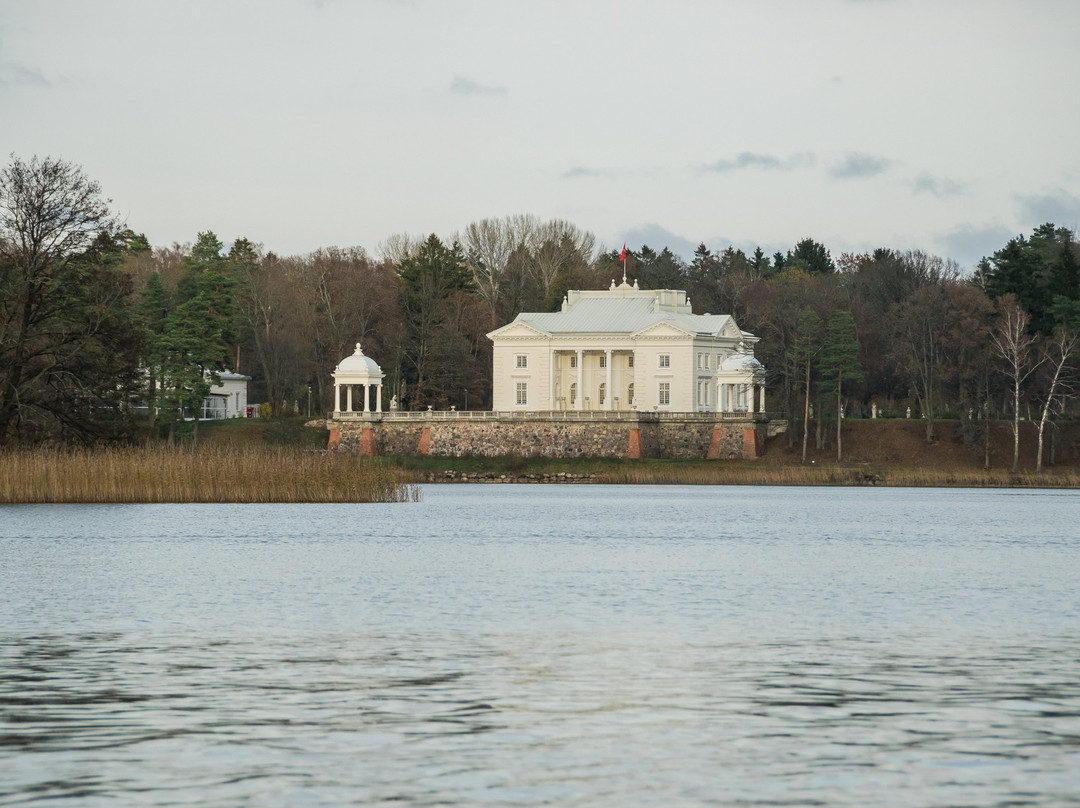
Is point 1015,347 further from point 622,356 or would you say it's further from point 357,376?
point 357,376

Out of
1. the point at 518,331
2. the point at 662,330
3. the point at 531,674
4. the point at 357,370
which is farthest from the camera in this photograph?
the point at 518,331

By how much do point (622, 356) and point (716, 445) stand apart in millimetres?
17543

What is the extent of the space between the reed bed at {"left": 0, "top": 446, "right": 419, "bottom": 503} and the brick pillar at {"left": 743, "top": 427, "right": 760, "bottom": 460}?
171 feet

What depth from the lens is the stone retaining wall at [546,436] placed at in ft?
354

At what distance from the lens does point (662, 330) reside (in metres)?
116

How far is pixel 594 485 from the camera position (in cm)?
9381

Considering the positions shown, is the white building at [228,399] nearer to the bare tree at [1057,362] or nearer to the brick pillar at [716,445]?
the brick pillar at [716,445]

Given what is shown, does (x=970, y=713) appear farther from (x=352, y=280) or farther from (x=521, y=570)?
(x=352, y=280)

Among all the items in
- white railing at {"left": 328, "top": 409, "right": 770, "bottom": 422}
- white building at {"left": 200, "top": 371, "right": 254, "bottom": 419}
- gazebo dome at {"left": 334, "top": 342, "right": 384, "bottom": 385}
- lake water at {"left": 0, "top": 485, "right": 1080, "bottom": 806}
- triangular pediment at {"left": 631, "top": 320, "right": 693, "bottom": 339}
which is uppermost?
triangular pediment at {"left": 631, "top": 320, "right": 693, "bottom": 339}

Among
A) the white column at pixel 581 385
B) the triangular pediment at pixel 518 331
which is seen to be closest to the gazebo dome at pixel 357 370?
the triangular pediment at pixel 518 331

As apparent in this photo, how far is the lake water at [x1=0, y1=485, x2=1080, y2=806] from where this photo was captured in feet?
Result: 39.5

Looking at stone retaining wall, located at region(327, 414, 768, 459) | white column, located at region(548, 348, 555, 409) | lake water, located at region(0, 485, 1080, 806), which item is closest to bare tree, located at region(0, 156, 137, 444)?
lake water, located at region(0, 485, 1080, 806)

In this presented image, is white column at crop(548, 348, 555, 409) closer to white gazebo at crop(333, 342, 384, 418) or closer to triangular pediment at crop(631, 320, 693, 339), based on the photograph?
triangular pediment at crop(631, 320, 693, 339)

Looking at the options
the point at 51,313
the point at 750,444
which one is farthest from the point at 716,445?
the point at 51,313
